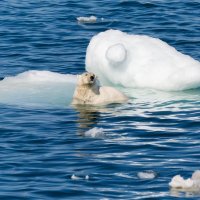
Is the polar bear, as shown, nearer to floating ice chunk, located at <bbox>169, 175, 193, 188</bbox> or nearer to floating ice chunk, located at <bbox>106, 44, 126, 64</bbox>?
floating ice chunk, located at <bbox>106, 44, 126, 64</bbox>

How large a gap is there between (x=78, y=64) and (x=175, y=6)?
7065 millimetres

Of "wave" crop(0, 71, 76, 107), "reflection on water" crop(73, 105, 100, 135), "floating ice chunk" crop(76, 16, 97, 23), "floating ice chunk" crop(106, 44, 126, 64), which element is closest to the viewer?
"reflection on water" crop(73, 105, 100, 135)

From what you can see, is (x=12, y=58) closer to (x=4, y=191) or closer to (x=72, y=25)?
(x=72, y=25)

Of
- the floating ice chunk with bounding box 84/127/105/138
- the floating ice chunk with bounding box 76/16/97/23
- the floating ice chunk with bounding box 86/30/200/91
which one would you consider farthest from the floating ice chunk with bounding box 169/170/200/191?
the floating ice chunk with bounding box 76/16/97/23

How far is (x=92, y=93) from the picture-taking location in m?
19.8

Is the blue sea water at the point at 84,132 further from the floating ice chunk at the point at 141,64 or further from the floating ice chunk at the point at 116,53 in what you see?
the floating ice chunk at the point at 116,53

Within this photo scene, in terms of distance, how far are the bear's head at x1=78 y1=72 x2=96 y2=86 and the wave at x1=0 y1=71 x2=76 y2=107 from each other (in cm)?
54

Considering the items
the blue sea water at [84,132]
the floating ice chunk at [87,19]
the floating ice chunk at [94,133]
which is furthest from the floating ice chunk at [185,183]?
the floating ice chunk at [87,19]

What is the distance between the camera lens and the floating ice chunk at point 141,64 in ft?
68.4

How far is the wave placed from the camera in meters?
20.4

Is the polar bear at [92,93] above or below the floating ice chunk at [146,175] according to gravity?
above

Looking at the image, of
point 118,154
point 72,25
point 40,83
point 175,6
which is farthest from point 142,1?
point 118,154

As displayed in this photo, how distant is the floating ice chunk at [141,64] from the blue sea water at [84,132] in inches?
11.5

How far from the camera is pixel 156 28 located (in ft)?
90.6
